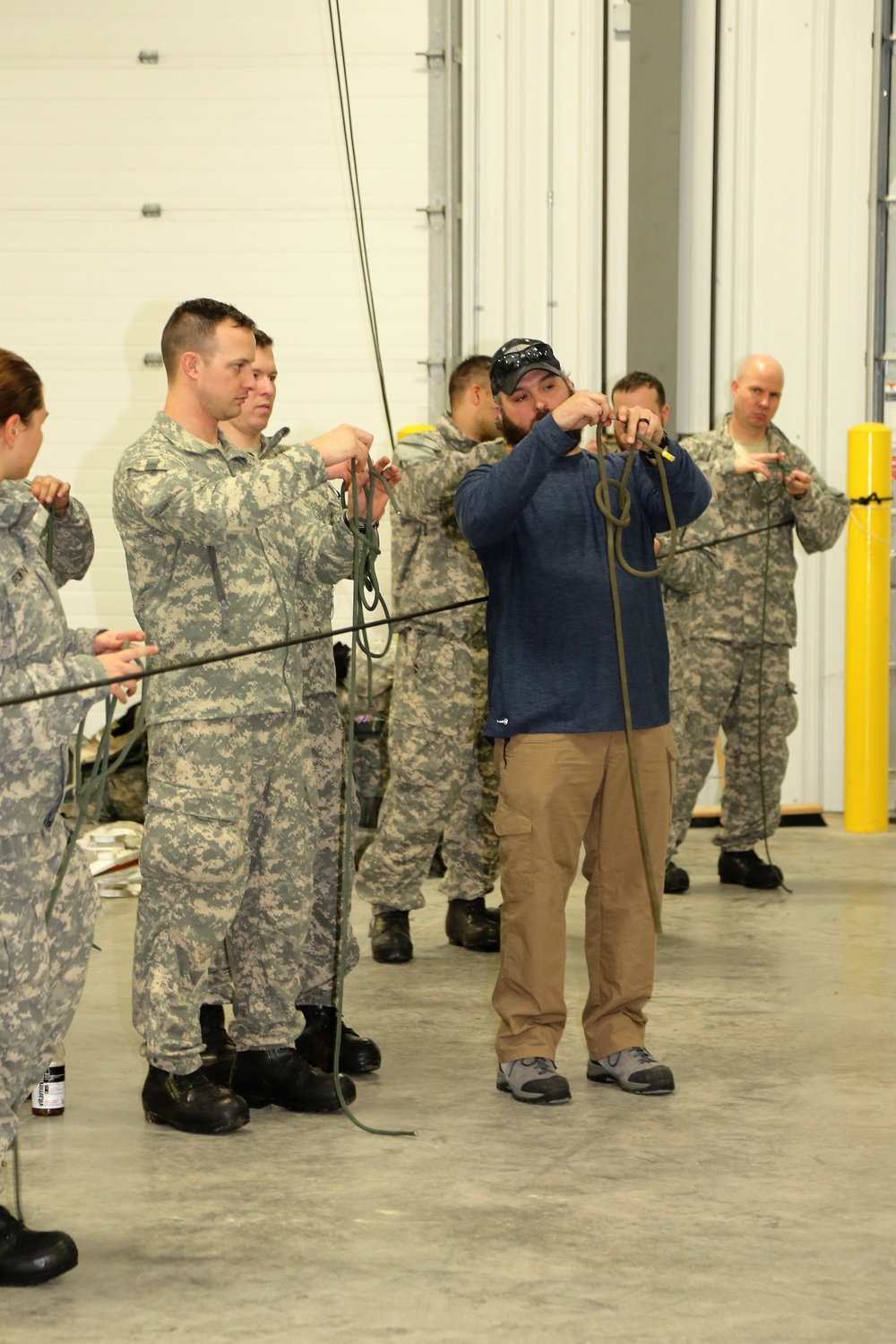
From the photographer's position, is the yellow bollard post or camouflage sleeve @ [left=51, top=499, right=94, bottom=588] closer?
camouflage sleeve @ [left=51, top=499, right=94, bottom=588]

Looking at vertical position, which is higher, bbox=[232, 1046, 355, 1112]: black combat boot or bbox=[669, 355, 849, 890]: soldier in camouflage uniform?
bbox=[669, 355, 849, 890]: soldier in camouflage uniform

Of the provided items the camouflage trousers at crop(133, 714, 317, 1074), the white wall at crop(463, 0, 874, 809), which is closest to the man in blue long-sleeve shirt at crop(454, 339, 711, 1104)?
the camouflage trousers at crop(133, 714, 317, 1074)

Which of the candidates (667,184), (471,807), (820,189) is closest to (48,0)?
(667,184)

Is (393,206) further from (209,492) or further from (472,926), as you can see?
(209,492)

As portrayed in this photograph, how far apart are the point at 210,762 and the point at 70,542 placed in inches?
24.9

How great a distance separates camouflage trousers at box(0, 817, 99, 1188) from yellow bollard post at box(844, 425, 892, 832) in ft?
16.7

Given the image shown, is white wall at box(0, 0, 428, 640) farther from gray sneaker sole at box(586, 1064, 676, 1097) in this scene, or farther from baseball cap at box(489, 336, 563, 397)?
gray sneaker sole at box(586, 1064, 676, 1097)

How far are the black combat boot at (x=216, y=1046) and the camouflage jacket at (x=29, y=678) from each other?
1.27 metres

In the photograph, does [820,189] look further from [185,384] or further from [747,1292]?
[747,1292]

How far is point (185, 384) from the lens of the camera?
3.39 meters

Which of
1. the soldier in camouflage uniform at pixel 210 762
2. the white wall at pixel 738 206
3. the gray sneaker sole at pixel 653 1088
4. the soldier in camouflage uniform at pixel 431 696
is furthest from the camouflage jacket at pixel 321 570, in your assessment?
the white wall at pixel 738 206

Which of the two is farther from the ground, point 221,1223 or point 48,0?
point 48,0

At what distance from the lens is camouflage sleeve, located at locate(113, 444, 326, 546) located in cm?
302

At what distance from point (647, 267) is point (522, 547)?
14.1ft
